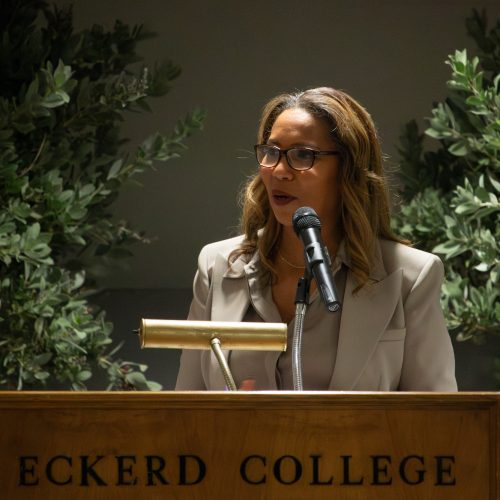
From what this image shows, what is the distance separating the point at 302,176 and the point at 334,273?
0.22m

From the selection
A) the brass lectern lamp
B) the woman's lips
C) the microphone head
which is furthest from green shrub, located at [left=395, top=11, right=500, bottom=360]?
the brass lectern lamp

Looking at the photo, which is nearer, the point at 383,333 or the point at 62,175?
the point at 383,333

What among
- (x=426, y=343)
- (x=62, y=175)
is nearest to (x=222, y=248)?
(x=426, y=343)

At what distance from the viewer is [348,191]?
2.51m

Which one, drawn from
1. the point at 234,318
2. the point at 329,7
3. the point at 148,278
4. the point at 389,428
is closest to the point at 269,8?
the point at 329,7

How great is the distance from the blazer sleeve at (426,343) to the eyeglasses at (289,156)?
0.34 metres

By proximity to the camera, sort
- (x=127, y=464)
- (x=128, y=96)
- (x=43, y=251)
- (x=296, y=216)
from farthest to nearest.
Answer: (x=128, y=96)
(x=43, y=251)
(x=296, y=216)
(x=127, y=464)

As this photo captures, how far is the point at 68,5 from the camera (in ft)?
12.7

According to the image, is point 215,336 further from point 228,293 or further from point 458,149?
point 458,149

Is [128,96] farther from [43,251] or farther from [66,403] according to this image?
[66,403]

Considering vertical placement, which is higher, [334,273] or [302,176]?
[302,176]

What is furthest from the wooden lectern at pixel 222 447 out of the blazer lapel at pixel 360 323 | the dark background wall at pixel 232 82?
the dark background wall at pixel 232 82

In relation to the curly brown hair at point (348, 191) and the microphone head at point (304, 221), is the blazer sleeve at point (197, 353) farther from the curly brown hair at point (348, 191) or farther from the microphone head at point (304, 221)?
the microphone head at point (304, 221)

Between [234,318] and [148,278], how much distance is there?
149cm
